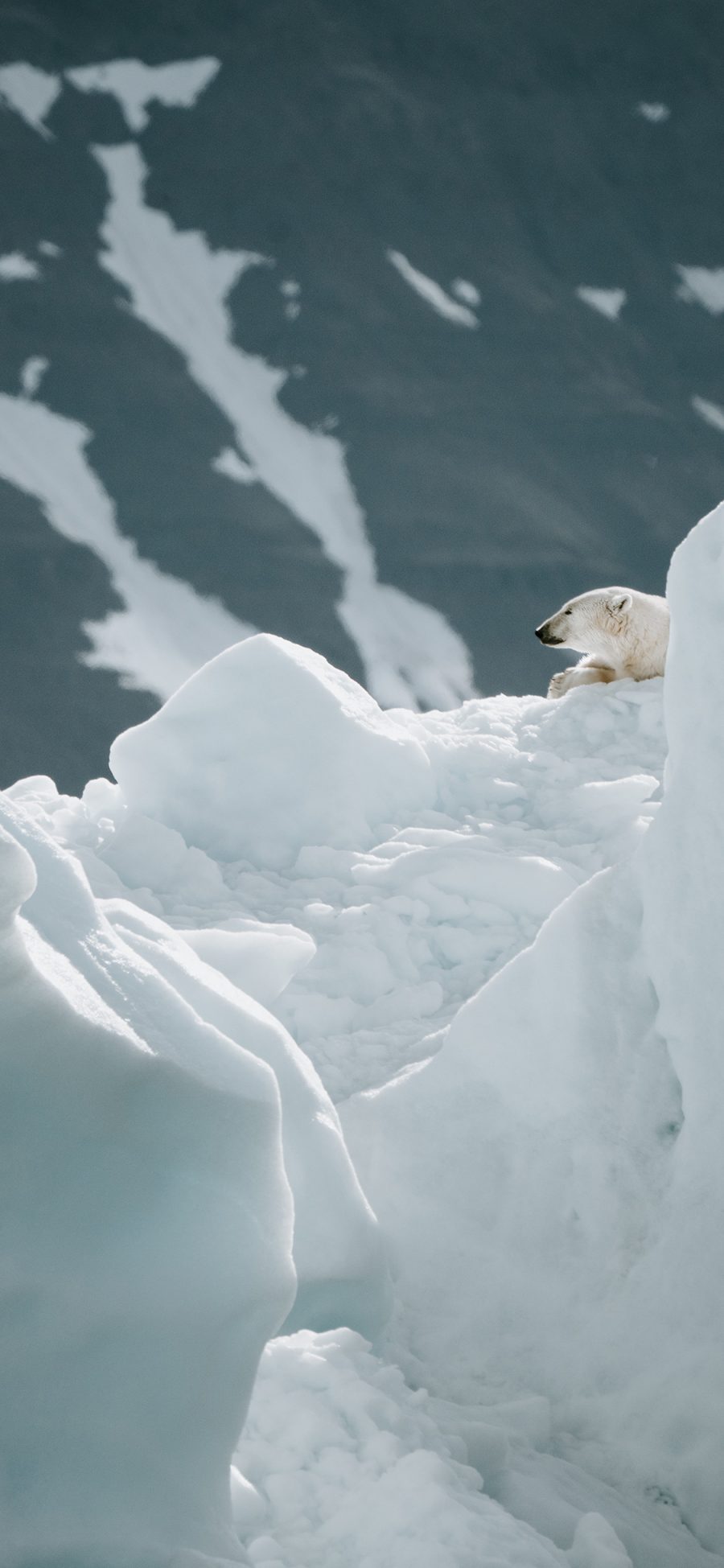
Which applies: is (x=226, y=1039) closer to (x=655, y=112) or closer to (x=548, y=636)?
(x=548, y=636)

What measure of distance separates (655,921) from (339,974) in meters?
1.49

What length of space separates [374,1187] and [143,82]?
19686 mm

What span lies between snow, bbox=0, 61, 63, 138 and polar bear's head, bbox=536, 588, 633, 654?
15.7 metres

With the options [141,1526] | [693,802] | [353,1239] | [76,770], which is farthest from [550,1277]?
Answer: [76,770]

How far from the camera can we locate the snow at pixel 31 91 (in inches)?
701

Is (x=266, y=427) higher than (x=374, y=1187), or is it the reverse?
(x=374, y=1187)

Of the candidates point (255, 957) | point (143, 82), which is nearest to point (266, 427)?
point (143, 82)

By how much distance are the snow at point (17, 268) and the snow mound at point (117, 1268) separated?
17.9 m

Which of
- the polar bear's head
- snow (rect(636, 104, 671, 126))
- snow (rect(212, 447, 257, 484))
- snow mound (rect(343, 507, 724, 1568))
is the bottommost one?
snow (rect(212, 447, 257, 484))

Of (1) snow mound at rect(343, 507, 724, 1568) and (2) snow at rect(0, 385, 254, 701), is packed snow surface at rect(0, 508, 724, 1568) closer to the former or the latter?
(1) snow mound at rect(343, 507, 724, 1568)

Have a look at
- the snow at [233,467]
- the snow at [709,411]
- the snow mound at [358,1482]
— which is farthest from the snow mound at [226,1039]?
the snow at [709,411]

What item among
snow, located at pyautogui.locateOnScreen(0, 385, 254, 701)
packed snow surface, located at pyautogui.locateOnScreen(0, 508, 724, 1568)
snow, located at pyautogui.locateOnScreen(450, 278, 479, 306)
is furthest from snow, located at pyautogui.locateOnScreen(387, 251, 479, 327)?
packed snow surface, located at pyautogui.locateOnScreen(0, 508, 724, 1568)

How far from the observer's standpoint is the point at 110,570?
53.9 feet

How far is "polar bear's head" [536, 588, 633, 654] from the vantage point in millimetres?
6238
